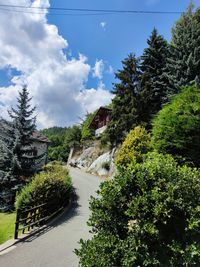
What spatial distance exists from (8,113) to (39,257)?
1379cm

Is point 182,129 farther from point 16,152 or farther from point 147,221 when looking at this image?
point 16,152

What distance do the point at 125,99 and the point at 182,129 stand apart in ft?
49.0

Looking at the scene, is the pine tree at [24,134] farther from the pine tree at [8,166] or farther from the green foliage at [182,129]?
the green foliage at [182,129]

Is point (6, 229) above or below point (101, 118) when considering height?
below

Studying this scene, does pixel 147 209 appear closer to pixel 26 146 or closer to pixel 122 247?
pixel 122 247

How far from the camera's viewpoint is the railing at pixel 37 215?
434 inches

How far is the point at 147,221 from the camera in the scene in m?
4.68

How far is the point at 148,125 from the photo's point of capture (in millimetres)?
26297

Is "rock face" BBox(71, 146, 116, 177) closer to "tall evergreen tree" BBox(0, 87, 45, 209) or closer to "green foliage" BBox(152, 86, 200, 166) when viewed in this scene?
"tall evergreen tree" BBox(0, 87, 45, 209)

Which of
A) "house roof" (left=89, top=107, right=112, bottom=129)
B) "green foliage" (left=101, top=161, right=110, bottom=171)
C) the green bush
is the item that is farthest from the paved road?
"house roof" (left=89, top=107, right=112, bottom=129)

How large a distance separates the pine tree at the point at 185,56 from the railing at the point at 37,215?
14.7m

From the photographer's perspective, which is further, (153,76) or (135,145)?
(153,76)

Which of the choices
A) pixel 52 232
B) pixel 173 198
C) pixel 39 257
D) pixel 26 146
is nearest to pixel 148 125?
pixel 26 146

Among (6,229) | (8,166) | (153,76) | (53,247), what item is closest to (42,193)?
(6,229)
